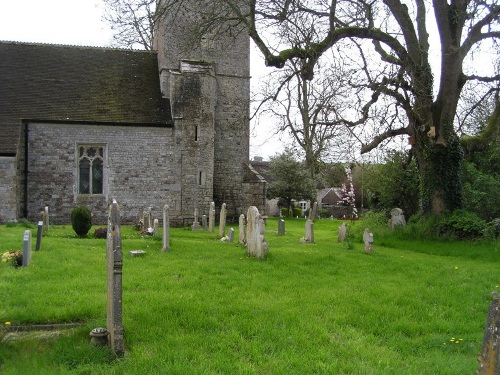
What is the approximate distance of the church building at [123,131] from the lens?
20.0 meters

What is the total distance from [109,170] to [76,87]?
416 centimetres

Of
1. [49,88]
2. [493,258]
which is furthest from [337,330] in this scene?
[49,88]

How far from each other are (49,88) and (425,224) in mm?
16577

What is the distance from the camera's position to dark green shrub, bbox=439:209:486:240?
13.5m

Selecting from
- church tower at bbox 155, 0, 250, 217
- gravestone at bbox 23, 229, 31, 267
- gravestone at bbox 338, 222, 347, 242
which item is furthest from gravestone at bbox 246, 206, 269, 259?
church tower at bbox 155, 0, 250, 217

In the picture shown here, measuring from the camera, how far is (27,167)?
20.0m

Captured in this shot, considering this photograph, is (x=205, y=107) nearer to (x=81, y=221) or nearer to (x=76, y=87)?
(x=76, y=87)

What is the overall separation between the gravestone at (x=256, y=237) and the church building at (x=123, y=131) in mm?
8822

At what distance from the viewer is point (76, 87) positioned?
2150 cm

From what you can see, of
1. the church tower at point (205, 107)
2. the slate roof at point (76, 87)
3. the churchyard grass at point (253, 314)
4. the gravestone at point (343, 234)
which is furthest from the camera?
the church tower at point (205, 107)

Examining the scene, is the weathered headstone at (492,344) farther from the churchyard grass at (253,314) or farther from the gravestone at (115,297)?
the gravestone at (115,297)

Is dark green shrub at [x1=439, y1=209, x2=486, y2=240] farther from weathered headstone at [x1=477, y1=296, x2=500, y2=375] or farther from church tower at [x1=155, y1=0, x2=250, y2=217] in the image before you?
weathered headstone at [x1=477, y1=296, x2=500, y2=375]

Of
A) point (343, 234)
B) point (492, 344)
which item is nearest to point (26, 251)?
point (492, 344)

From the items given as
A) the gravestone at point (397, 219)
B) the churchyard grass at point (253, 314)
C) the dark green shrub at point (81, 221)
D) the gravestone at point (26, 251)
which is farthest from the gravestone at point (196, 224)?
the gravestone at point (26, 251)
